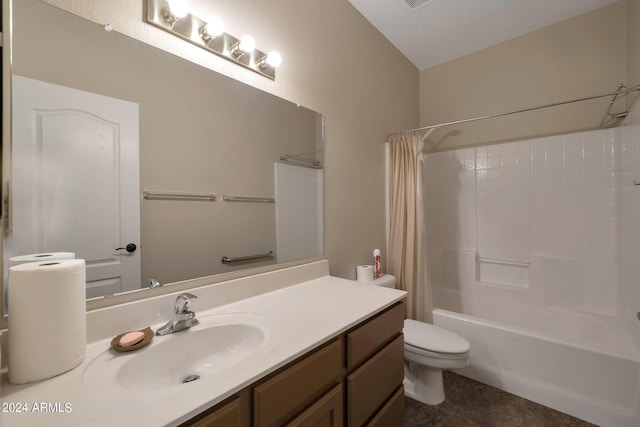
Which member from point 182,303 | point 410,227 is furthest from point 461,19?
point 182,303

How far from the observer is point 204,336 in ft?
2.89

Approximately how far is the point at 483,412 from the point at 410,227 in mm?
1222

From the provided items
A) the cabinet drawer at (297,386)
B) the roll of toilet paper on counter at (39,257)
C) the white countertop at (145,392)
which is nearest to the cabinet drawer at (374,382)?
the cabinet drawer at (297,386)

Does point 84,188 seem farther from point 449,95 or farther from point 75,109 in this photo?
point 449,95

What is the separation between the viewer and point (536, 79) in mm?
2246

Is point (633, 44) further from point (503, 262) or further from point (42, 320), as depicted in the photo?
point (42, 320)

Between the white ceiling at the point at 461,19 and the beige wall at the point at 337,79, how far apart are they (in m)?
0.12

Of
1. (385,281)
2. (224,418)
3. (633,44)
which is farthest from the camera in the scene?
(385,281)

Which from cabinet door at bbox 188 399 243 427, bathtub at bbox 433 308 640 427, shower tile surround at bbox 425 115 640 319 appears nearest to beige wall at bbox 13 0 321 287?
cabinet door at bbox 188 399 243 427

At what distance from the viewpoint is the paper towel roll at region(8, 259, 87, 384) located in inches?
22.9

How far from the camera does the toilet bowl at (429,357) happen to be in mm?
1457

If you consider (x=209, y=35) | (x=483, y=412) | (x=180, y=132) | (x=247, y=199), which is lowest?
(x=483, y=412)

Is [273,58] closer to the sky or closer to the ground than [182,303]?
closer to the sky

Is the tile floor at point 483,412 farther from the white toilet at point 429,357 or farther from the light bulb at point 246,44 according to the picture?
the light bulb at point 246,44
